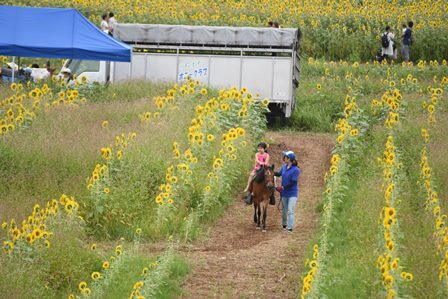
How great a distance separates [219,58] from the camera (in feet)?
83.8

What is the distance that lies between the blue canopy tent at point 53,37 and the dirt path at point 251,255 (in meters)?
6.33

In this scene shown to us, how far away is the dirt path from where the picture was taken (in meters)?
13.5

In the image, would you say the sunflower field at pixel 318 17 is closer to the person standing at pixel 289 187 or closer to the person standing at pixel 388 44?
the person standing at pixel 388 44

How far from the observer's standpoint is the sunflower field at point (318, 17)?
1400 inches

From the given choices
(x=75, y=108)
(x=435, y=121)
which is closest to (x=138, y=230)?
(x=75, y=108)

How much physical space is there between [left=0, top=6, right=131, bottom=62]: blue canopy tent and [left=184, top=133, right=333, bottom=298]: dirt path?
6331 mm

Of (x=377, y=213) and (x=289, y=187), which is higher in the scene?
(x=289, y=187)

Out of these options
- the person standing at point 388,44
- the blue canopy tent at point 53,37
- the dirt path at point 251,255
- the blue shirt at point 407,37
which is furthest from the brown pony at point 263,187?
the blue shirt at point 407,37

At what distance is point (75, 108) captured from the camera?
21.1 meters

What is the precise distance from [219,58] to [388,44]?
384 inches

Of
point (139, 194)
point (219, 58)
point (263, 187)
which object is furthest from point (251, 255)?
point (219, 58)

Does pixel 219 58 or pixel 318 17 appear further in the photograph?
pixel 318 17

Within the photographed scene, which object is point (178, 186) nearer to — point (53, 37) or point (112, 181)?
point (112, 181)

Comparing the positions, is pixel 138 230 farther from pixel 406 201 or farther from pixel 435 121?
pixel 435 121
